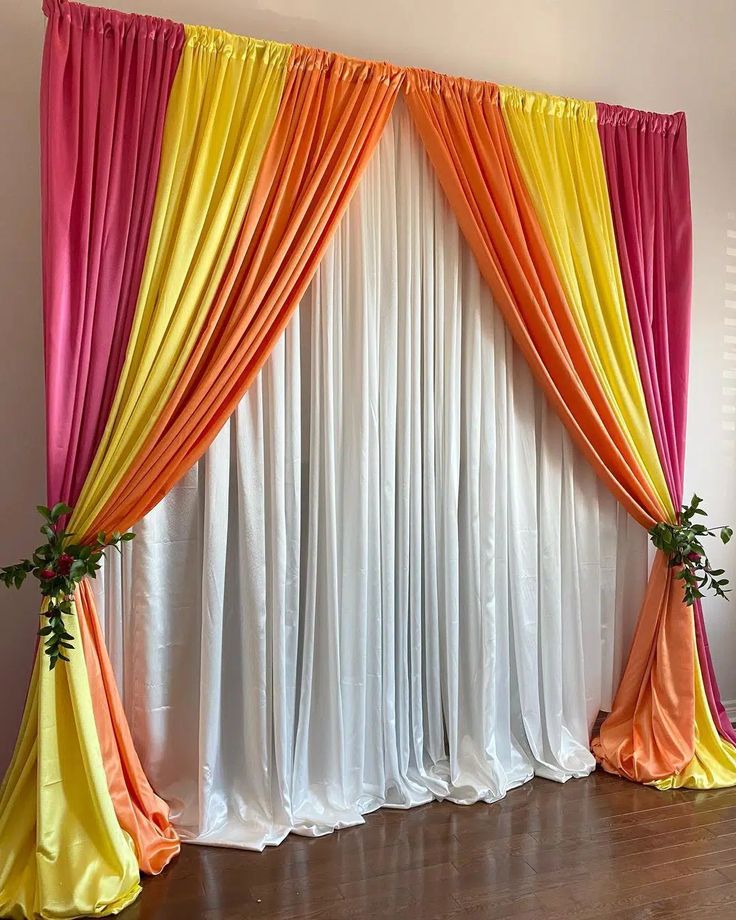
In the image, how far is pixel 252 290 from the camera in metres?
2.40

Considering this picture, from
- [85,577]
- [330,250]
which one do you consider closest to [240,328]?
[330,250]

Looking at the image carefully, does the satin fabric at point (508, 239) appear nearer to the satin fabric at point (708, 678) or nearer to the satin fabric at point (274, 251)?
the satin fabric at point (274, 251)

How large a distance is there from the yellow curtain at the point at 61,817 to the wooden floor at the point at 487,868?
0.41 feet

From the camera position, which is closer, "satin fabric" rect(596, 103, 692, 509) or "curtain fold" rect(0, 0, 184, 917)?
"curtain fold" rect(0, 0, 184, 917)

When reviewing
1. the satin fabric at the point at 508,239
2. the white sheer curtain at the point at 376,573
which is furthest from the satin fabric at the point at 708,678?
the satin fabric at the point at 508,239

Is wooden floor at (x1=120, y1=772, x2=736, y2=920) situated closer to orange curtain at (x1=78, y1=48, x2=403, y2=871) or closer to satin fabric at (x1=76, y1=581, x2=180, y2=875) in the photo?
satin fabric at (x1=76, y1=581, x2=180, y2=875)

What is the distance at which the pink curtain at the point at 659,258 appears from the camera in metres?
2.94

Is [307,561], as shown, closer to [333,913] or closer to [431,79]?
[333,913]

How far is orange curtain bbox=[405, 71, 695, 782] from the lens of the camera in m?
2.69

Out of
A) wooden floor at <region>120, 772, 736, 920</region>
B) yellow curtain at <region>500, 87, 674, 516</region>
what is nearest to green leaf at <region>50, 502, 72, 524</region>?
wooden floor at <region>120, 772, 736, 920</region>

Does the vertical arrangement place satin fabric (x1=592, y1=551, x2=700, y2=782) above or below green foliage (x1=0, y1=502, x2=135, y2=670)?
below

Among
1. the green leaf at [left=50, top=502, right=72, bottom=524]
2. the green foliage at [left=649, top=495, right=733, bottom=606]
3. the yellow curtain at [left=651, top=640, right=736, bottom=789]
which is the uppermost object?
the green leaf at [left=50, top=502, right=72, bottom=524]

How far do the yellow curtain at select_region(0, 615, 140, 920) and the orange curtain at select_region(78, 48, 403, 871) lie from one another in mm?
83

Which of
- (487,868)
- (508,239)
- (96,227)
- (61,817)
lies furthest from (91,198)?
(487,868)
